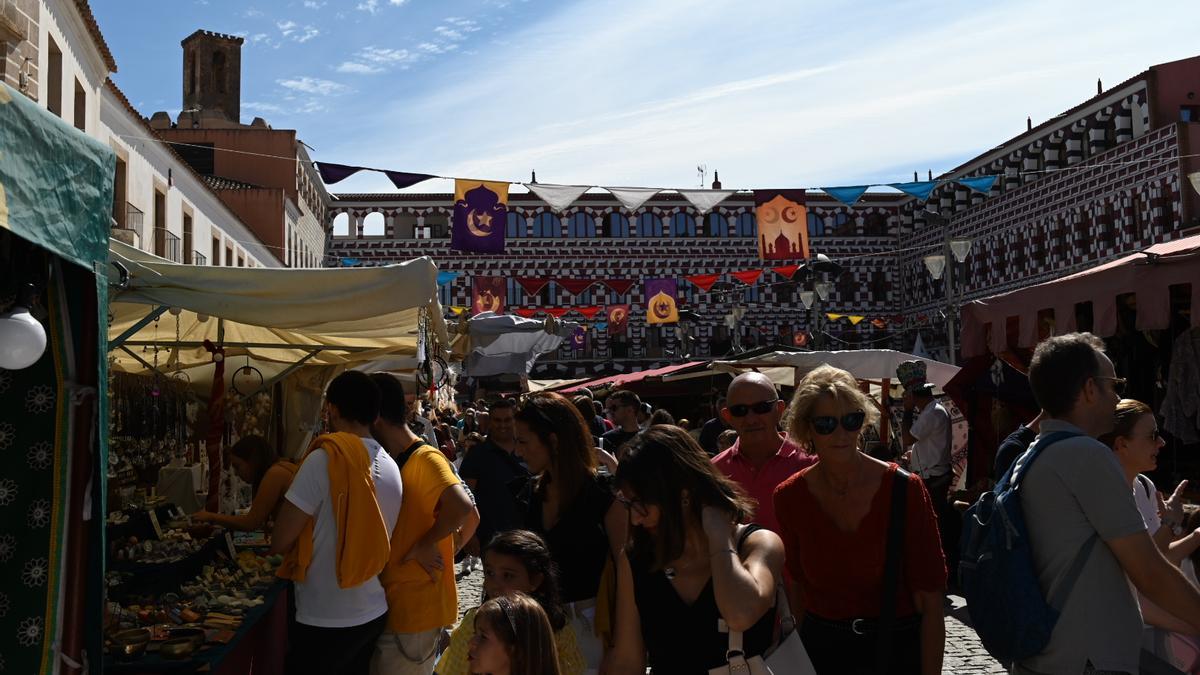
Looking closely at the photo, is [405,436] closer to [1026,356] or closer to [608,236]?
[1026,356]

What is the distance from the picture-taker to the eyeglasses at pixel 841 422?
11.8ft

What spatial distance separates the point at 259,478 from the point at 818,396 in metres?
4.27

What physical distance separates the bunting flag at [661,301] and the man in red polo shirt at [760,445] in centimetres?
3458

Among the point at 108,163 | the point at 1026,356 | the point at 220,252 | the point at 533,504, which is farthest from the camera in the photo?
the point at 220,252

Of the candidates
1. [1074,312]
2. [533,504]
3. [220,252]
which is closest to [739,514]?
[533,504]

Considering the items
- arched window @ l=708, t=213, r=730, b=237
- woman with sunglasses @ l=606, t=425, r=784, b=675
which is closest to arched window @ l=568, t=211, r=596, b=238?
arched window @ l=708, t=213, r=730, b=237

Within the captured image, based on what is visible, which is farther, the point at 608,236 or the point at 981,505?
the point at 608,236

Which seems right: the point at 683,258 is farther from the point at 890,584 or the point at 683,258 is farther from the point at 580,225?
the point at 890,584

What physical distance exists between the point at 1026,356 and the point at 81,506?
737cm

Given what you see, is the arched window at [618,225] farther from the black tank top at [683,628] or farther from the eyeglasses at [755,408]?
the black tank top at [683,628]

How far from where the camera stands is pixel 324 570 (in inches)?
171

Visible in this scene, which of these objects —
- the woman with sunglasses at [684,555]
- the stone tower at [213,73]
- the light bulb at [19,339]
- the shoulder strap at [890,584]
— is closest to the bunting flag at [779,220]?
the shoulder strap at [890,584]

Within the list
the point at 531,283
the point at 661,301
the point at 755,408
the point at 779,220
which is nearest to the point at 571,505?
the point at 755,408

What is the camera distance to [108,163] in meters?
3.43
